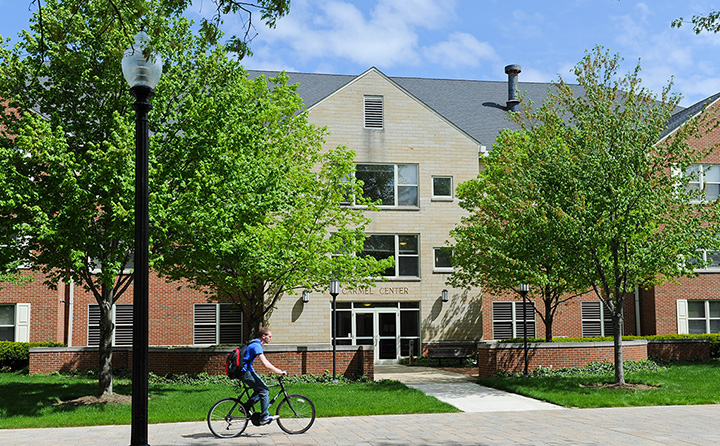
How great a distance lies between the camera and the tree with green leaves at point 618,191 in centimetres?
1661

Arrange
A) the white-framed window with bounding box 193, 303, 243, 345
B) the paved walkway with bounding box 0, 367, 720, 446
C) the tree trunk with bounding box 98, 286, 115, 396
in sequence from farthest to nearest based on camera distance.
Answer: the white-framed window with bounding box 193, 303, 243, 345
the tree trunk with bounding box 98, 286, 115, 396
the paved walkway with bounding box 0, 367, 720, 446

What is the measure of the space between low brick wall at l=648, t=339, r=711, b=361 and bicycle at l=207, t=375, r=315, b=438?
17.7 metres

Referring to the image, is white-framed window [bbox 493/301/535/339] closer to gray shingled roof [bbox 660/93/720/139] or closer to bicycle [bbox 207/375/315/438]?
gray shingled roof [bbox 660/93/720/139]

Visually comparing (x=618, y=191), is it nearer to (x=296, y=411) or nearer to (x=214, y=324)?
(x=296, y=411)

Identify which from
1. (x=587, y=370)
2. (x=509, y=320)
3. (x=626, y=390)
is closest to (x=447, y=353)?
(x=509, y=320)

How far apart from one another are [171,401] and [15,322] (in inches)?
537

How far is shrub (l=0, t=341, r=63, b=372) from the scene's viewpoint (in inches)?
906

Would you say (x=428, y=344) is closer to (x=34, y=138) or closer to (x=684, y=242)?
(x=684, y=242)

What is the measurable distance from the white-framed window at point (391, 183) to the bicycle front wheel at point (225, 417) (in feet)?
60.4

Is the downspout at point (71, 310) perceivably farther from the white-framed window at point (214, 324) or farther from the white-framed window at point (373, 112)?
the white-framed window at point (373, 112)

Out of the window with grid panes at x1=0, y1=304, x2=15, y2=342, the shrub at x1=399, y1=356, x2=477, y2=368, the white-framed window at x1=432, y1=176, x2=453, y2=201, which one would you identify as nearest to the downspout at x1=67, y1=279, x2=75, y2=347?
the window with grid panes at x1=0, y1=304, x2=15, y2=342

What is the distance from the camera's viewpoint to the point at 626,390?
642 inches

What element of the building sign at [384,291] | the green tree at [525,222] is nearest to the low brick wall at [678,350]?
the green tree at [525,222]

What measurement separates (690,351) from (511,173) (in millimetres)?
11914
